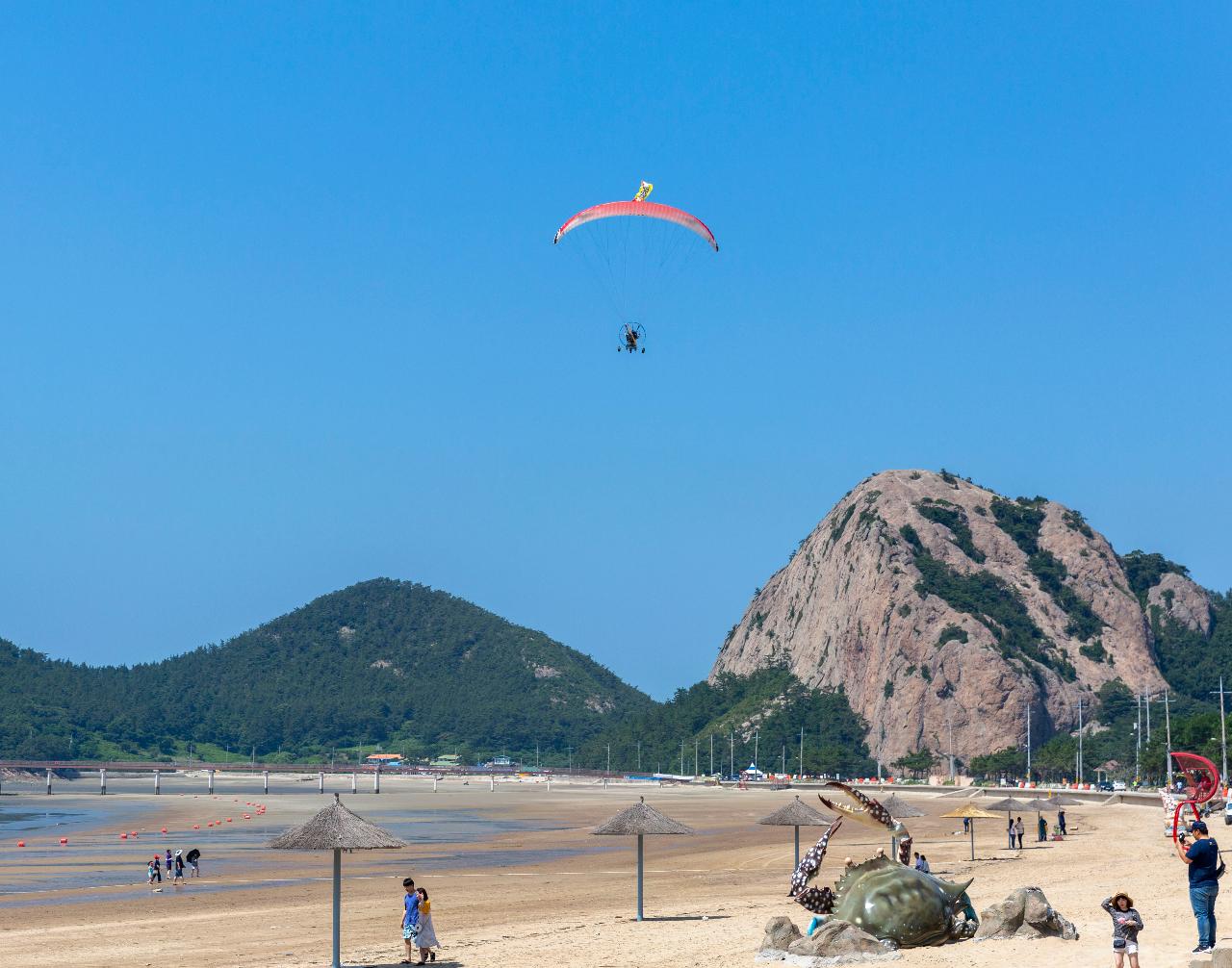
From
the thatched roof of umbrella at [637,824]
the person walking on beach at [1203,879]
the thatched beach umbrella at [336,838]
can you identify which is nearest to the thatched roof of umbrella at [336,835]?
the thatched beach umbrella at [336,838]

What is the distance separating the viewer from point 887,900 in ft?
75.7

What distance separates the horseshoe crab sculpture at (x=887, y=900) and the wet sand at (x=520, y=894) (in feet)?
1.48

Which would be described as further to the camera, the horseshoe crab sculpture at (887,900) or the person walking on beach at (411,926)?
the person walking on beach at (411,926)

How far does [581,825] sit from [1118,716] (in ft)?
400

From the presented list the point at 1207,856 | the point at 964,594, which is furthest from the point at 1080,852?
the point at 964,594

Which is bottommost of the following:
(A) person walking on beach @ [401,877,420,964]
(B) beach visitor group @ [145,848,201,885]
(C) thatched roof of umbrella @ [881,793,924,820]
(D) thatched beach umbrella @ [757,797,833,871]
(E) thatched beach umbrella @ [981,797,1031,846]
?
(B) beach visitor group @ [145,848,201,885]

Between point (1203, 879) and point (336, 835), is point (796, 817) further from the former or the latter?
point (1203, 879)

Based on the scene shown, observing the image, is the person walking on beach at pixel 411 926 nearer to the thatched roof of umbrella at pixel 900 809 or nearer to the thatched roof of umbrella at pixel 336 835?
the thatched roof of umbrella at pixel 336 835

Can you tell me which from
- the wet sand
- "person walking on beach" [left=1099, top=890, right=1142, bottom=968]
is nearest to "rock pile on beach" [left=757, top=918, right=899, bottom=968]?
the wet sand

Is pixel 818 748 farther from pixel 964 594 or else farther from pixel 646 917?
pixel 646 917

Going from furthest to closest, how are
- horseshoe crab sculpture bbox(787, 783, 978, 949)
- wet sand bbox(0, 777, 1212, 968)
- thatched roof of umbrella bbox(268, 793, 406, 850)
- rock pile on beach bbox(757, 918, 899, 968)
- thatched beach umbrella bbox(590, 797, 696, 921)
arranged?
thatched beach umbrella bbox(590, 797, 696, 921) < wet sand bbox(0, 777, 1212, 968) < thatched roof of umbrella bbox(268, 793, 406, 850) < horseshoe crab sculpture bbox(787, 783, 978, 949) < rock pile on beach bbox(757, 918, 899, 968)

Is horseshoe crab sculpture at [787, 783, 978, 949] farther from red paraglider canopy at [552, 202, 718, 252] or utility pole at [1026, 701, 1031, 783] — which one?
utility pole at [1026, 701, 1031, 783]

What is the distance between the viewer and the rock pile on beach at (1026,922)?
75.6ft

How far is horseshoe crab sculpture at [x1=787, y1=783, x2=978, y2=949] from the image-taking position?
74.3 feet
